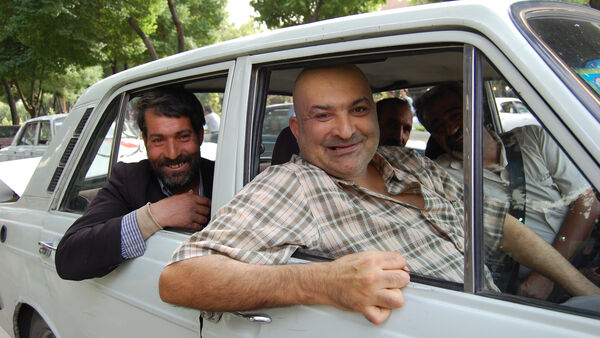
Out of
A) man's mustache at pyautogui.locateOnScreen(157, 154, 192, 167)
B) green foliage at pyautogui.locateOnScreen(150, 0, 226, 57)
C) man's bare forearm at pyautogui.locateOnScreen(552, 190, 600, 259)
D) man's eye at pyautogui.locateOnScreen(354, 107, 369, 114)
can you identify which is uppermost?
green foliage at pyautogui.locateOnScreen(150, 0, 226, 57)

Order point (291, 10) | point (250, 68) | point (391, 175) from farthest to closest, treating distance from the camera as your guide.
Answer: point (291, 10)
point (391, 175)
point (250, 68)

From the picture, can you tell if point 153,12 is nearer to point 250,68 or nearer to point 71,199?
point 71,199

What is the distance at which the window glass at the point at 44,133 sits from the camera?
32.2 feet

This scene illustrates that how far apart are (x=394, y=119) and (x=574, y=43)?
1.82 metres

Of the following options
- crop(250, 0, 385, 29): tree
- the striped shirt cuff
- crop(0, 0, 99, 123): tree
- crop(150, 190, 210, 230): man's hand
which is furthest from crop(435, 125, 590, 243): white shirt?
crop(0, 0, 99, 123): tree

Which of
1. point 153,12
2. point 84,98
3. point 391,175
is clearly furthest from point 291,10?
point 391,175

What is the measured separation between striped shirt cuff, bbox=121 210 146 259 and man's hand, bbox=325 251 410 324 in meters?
0.88

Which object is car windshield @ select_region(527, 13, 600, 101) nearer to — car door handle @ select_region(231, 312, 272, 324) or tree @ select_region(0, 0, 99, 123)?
car door handle @ select_region(231, 312, 272, 324)

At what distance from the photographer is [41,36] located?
448 inches

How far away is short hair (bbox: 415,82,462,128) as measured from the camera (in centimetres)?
223

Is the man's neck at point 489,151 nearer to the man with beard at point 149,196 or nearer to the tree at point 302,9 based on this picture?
the man with beard at point 149,196

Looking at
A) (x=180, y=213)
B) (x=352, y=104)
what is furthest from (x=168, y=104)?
(x=352, y=104)

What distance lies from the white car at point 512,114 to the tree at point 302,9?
941 cm

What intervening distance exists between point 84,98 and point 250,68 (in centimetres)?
130
